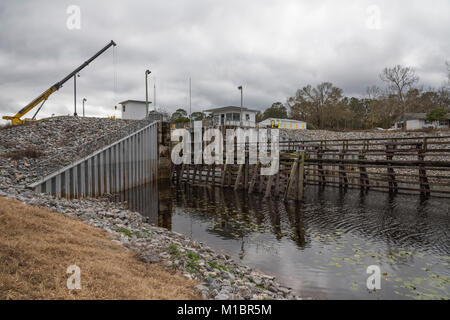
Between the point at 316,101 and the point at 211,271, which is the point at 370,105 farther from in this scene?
the point at 211,271

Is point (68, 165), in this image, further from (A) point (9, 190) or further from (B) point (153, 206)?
(B) point (153, 206)

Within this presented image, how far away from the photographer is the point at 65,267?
4.81 metres

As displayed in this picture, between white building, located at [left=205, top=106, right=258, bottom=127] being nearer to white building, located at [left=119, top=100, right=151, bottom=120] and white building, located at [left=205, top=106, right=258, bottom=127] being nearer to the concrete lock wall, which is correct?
white building, located at [left=119, top=100, right=151, bottom=120]

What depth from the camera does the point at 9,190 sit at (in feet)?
36.6

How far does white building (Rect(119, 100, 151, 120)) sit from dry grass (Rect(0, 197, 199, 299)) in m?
36.4

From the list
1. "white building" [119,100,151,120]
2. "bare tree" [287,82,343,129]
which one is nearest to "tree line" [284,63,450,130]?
"bare tree" [287,82,343,129]

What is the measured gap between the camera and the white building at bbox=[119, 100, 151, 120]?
4147 centimetres

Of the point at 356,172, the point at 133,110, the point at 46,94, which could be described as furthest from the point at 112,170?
the point at 133,110

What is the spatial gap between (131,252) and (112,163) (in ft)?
44.9

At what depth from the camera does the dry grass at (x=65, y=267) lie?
418 centimetres

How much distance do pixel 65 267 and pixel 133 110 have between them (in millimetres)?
39321

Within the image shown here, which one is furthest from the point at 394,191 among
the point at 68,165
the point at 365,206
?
the point at 68,165

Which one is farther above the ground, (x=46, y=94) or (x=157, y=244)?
(x=46, y=94)
